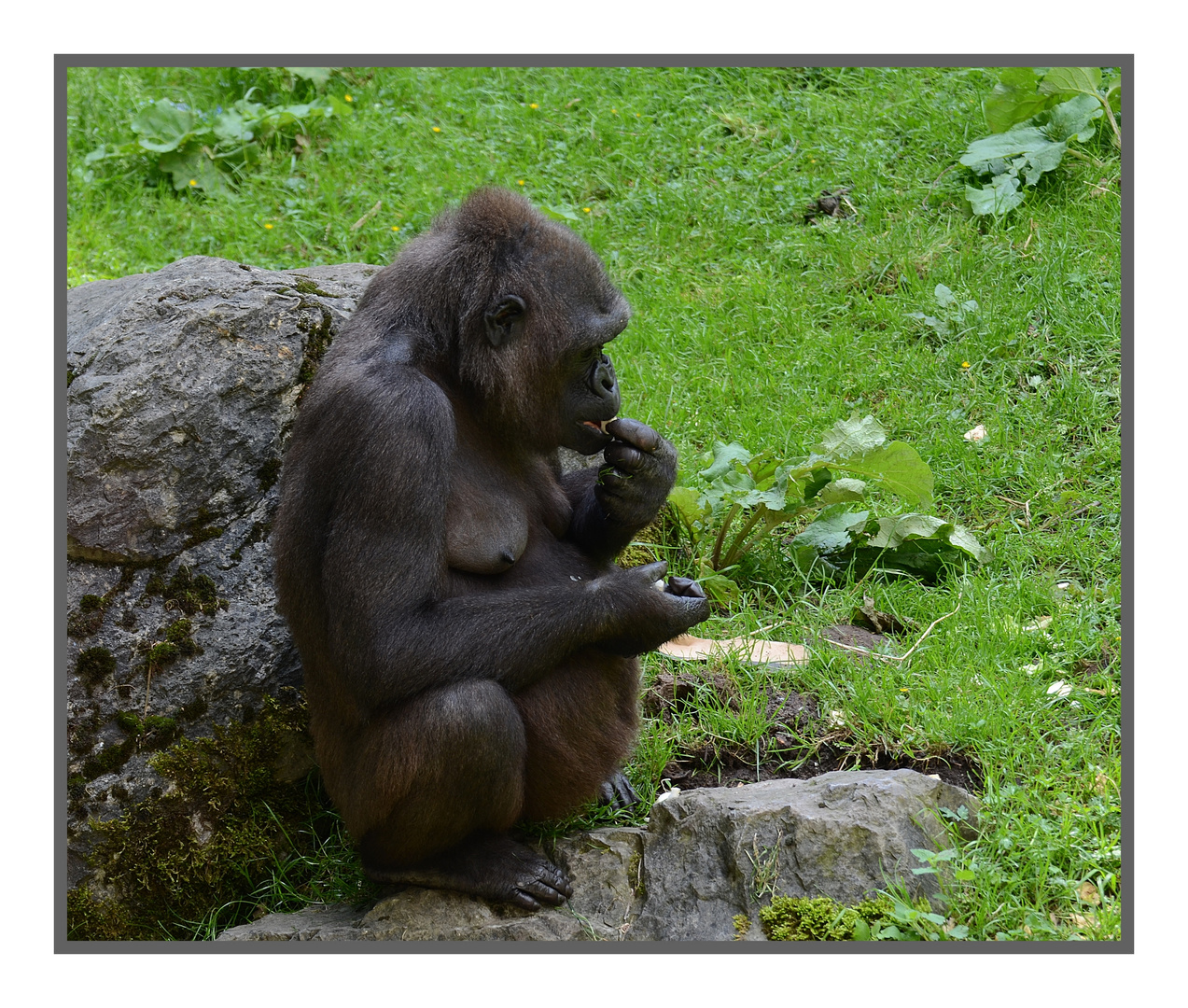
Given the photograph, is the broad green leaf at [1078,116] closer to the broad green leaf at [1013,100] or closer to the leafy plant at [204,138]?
the broad green leaf at [1013,100]

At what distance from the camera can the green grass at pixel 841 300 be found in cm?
425

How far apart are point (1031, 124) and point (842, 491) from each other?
3495 millimetres

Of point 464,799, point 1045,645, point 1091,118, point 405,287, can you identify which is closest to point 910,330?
point 1091,118

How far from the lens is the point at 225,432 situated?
452 cm

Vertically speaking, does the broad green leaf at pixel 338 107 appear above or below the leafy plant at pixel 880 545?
above

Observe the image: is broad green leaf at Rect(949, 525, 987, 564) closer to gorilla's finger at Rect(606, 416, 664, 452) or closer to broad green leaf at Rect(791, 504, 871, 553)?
broad green leaf at Rect(791, 504, 871, 553)

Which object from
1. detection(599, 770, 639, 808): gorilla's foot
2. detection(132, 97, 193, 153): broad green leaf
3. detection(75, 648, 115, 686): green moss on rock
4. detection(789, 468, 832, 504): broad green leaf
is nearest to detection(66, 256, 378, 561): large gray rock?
detection(75, 648, 115, 686): green moss on rock

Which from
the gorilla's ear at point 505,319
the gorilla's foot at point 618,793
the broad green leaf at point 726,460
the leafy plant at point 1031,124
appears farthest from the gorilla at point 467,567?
the leafy plant at point 1031,124

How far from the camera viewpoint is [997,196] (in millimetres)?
7348

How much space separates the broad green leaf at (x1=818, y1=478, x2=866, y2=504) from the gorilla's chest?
1954 mm

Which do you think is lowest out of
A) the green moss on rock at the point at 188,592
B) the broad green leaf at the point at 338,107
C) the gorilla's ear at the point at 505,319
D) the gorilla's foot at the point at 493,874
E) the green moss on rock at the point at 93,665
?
the gorilla's foot at the point at 493,874

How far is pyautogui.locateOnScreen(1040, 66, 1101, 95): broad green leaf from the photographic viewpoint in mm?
7035

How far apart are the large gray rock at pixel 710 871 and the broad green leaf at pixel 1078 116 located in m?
4.96

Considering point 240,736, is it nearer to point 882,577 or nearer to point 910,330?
point 882,577
